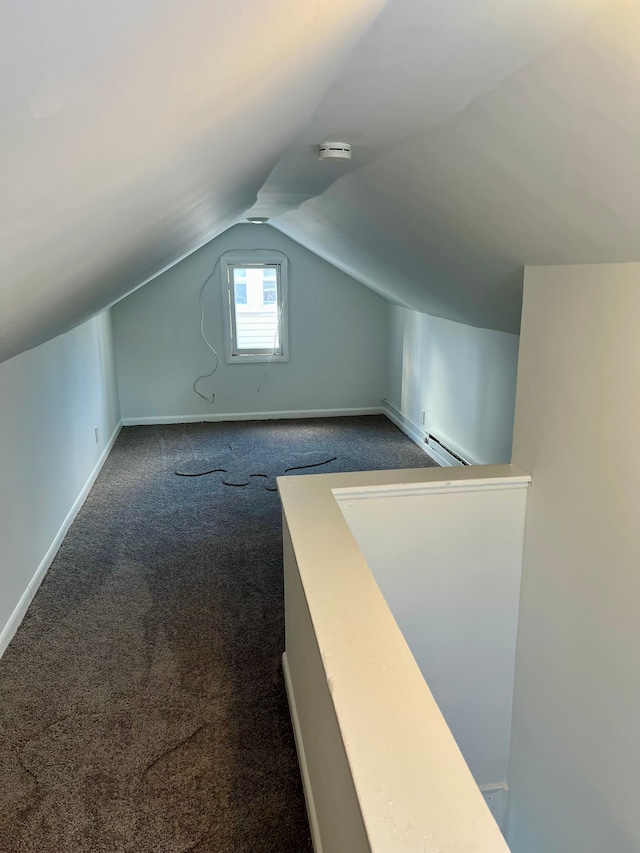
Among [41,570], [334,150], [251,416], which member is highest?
[334,150]

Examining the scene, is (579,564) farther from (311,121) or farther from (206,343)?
(206,343)

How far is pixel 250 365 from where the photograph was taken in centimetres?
580

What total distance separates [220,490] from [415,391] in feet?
6.42

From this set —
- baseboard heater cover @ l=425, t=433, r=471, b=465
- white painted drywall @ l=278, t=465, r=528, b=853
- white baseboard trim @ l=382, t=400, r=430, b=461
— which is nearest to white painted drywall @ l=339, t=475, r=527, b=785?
white painted drywall @ l=278, t=465, r=528, b=853

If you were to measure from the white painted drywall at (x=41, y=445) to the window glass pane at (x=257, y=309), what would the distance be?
1528 mm

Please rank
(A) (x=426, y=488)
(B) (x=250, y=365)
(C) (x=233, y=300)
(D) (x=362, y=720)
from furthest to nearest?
1. (B) (x=250, y=365)
2. (C) (x=233, y=300)
3. (A) (x=426, y=488)
4. (D) (x=362, y=720)

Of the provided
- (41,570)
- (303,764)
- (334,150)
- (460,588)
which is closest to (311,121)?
(334,150)

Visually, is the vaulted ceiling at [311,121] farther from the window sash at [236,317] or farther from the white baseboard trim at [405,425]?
the window sash at [236,317]

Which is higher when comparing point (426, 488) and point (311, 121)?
point (311, 121)

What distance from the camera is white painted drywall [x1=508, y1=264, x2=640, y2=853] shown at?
1.61 metres

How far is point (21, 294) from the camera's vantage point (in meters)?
1.35

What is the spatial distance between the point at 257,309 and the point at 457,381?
2.30 m

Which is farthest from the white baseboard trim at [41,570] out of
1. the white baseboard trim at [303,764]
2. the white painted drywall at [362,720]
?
the white painted drywall at [362,720]

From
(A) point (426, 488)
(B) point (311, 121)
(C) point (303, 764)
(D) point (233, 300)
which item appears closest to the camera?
(B) point (311, 121)
